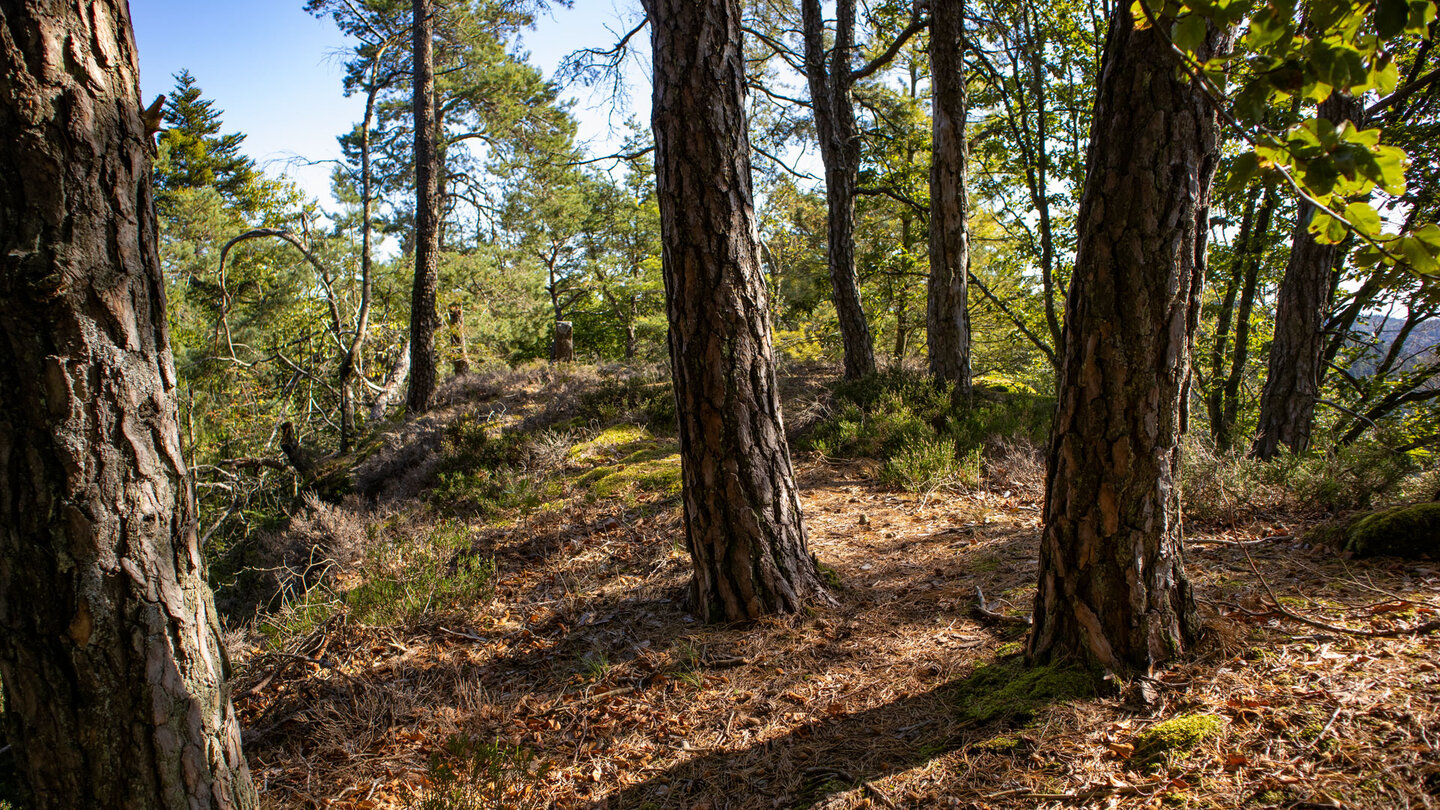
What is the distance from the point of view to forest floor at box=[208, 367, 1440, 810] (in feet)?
6.03

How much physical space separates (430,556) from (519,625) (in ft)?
3.37

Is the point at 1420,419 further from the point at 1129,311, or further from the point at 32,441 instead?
the point at 32,441

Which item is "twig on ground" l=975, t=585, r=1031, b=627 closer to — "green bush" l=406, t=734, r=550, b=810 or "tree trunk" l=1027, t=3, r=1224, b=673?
"tree trunk" l=1027, t=3, r=1224, b=673

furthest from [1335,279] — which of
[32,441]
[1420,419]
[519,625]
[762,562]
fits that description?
[32,441]

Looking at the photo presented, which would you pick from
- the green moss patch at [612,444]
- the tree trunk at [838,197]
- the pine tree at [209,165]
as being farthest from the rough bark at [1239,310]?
the pine tree at [209,165]

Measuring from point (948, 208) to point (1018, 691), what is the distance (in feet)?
21.8

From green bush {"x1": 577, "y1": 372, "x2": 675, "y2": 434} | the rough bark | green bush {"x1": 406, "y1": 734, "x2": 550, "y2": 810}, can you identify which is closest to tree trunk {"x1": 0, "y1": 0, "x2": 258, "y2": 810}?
green bush {"x1": 406, "y1": 734, "x2": 550, "y2": 810}

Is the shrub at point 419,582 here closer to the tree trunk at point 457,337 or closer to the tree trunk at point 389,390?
the tree trunk at point 389,390

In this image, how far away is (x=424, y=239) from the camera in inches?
431

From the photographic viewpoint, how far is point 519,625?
373 centimetres

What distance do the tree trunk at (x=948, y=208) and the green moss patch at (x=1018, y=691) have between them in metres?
5.92

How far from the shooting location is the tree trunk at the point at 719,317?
3.27m

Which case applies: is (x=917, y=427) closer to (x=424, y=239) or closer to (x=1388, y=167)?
(x=1388, y=167)

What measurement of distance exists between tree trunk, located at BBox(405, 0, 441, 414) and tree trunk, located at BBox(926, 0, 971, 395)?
8.19m
